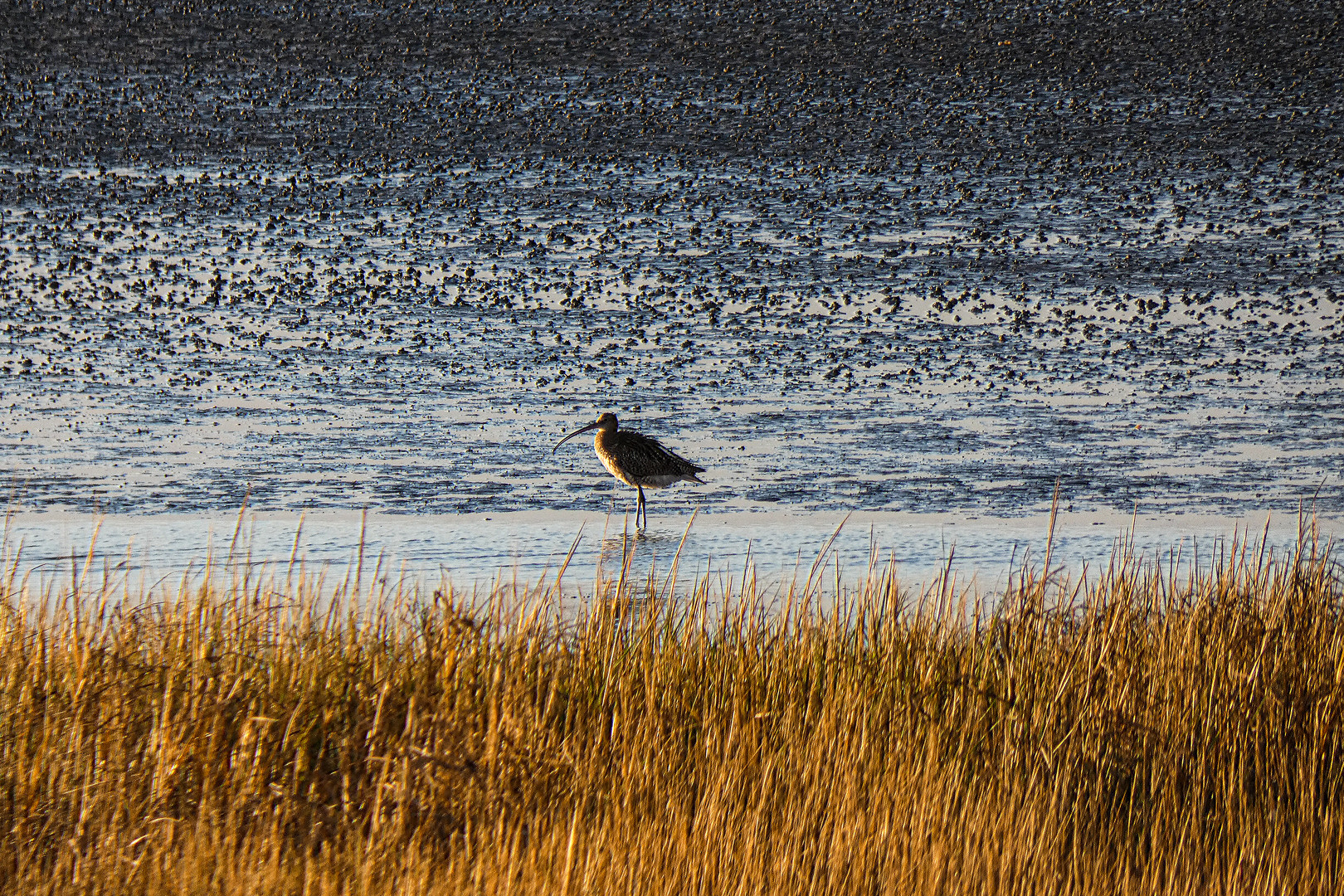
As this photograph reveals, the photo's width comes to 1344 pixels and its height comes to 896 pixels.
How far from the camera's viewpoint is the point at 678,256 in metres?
17.2

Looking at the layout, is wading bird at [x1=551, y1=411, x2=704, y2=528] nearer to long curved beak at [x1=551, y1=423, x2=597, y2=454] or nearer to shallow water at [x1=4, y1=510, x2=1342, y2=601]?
shallow water at [x1=4, y1=510, x2=1342, y2=601]

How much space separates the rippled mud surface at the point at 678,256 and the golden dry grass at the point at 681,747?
3586mm

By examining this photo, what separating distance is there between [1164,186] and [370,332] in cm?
1003

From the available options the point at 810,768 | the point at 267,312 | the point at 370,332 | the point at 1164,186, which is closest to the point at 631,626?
the point at 810,768

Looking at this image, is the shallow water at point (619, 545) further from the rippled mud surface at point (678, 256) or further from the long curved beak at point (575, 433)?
the long curved beak at point (575, 433)

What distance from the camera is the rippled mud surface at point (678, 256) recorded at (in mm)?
10930

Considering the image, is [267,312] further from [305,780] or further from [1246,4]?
[1246,4]

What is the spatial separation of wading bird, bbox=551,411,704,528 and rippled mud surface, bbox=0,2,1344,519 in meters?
0.24

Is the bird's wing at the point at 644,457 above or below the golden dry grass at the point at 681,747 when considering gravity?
above

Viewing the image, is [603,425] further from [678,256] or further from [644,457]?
[678,256]

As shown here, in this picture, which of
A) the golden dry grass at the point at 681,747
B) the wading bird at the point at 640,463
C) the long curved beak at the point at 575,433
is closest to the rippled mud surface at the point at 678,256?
the long curved beak at the point at 575,433

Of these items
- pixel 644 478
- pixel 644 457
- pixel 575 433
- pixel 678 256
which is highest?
pixel 678 256

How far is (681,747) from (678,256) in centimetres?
1168

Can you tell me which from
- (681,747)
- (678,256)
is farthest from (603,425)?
(678,256)
